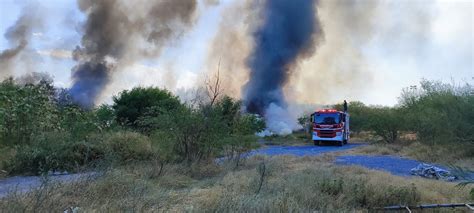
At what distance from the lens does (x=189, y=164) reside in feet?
52.3

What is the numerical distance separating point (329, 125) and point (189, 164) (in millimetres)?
27408

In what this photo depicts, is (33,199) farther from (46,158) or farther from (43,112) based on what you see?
(43,112)

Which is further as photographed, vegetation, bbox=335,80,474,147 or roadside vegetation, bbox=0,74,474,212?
vegetation, bbox=335,80,474,147

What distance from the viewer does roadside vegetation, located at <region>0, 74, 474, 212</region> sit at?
775 centimetres

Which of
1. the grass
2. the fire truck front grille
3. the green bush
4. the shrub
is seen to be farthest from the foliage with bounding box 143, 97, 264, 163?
the shrub

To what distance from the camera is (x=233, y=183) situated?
11.1 meters

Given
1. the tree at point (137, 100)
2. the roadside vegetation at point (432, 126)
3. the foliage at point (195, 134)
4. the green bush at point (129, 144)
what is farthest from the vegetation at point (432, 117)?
the tree at point (137, 100)

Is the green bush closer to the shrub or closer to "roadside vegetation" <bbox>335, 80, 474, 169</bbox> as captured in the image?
"roadside vegetation" <bbox>335, 80, 474, 169</bbox>

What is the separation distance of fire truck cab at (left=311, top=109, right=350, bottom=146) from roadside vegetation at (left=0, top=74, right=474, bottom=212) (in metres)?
8.09

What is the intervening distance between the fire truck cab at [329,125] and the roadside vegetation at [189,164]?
26.5 feet

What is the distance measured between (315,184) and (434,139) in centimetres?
2307

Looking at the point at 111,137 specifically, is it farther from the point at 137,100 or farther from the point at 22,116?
the point at 137,100

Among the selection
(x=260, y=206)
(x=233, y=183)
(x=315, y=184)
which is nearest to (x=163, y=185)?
(x=233, y=183)

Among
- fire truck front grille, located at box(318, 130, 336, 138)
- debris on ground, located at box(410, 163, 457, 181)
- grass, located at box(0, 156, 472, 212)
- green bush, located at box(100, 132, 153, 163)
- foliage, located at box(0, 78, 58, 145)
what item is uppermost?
fire truck front grille, located at box(318, 130, 336, 138)
